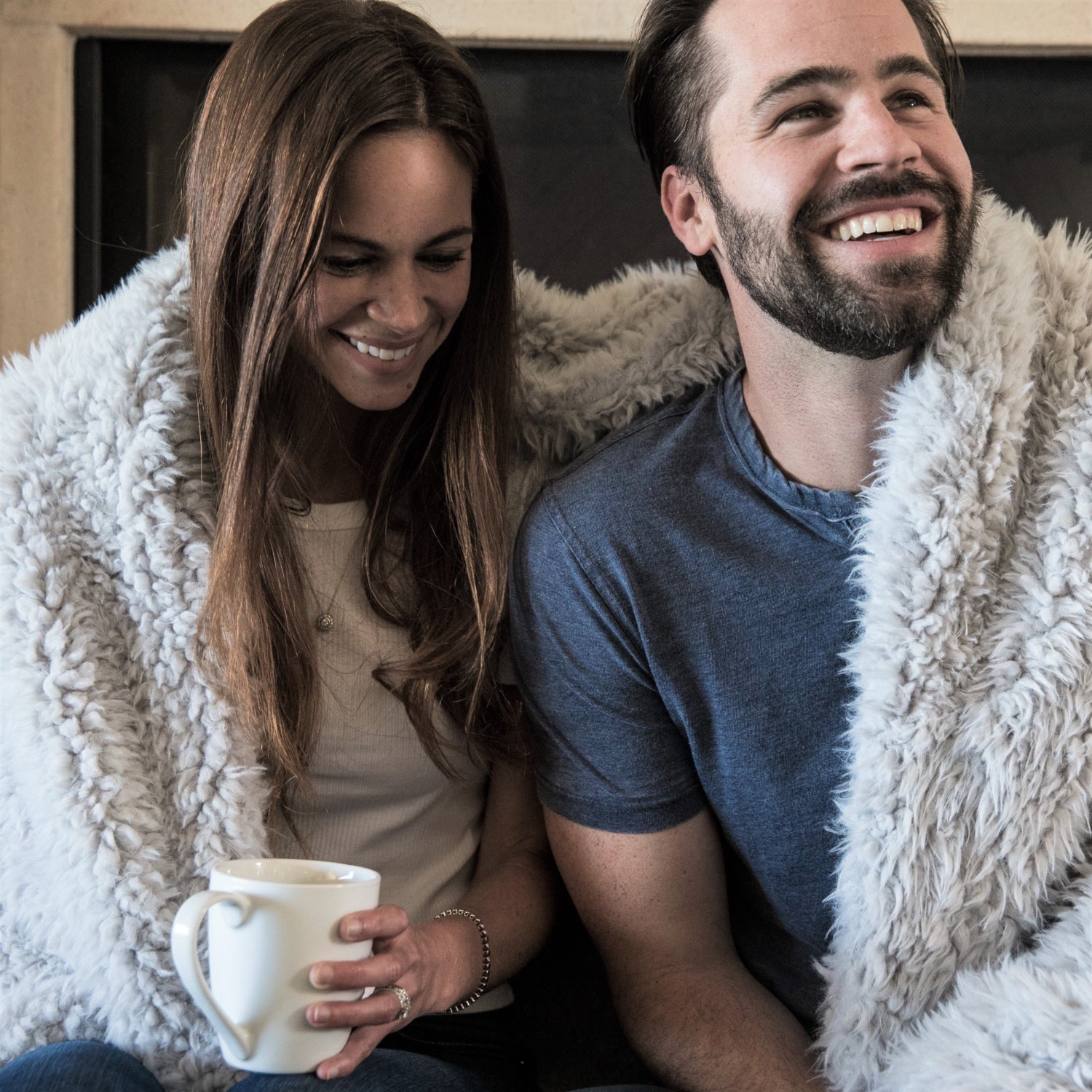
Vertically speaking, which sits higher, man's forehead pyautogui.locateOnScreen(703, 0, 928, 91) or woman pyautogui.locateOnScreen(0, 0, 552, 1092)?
man's forehead pyautogui.locateOnScreen(703, 0, 928, 91)

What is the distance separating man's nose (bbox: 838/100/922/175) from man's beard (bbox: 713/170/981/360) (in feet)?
0.04

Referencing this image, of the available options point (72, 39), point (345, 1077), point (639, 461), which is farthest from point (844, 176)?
point (72, 39)

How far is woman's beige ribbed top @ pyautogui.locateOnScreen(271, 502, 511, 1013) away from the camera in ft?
3.25

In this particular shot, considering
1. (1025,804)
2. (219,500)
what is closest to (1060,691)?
(1025,804)

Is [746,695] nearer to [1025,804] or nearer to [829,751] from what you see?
[829,751]

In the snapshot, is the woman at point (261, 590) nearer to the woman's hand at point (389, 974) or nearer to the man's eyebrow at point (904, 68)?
the woman's hand at point (389, 974)

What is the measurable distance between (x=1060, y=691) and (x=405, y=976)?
526mm

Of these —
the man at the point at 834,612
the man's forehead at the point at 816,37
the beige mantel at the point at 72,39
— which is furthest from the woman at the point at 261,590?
the beige mantel at the point at 72,39

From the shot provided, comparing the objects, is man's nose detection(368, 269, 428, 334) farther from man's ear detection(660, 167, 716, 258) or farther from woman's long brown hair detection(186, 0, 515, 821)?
man's ear detection(660, 167, 716, 258)

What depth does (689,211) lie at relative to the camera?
1.11 m

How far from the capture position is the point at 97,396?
3.04ft

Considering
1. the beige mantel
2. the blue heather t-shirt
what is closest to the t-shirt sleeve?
the blue heather t-shirt

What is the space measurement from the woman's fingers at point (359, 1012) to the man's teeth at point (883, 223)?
691mm

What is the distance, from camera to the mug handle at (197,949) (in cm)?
64
